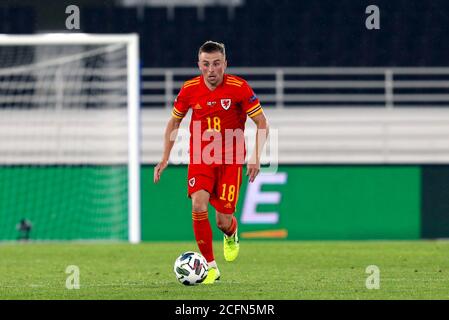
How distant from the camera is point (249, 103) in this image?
1013 centimetres

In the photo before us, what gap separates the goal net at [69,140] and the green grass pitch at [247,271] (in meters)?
1.00

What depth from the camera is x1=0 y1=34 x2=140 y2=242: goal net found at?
16094 millimetres

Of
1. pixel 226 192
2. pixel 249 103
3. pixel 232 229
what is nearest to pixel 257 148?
pixel 249 103

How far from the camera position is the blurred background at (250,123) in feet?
56.9

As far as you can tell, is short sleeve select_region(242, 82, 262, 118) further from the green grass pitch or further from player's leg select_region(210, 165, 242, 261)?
the green grass pitch

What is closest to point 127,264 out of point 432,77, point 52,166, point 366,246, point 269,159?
point 366,246

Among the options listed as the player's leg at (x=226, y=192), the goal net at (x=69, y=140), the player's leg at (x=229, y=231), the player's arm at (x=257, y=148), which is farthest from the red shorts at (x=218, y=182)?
the goal net at (x=69, y=140)

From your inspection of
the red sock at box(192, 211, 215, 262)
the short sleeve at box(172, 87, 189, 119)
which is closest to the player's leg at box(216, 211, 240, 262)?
the red sock at box(192, 211, 215, 262)

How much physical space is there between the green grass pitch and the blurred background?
1025 millimetres

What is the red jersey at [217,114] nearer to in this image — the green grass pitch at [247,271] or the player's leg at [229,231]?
the player's leg at [229,231]

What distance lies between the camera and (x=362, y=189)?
17.6 metres

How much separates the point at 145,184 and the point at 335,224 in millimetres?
2902

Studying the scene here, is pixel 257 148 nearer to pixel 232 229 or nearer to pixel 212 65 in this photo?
pixel 212 65

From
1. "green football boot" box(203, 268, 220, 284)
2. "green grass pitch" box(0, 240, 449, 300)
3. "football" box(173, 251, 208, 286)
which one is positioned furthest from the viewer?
"green football boot" box(203, 268, 220, 284)
